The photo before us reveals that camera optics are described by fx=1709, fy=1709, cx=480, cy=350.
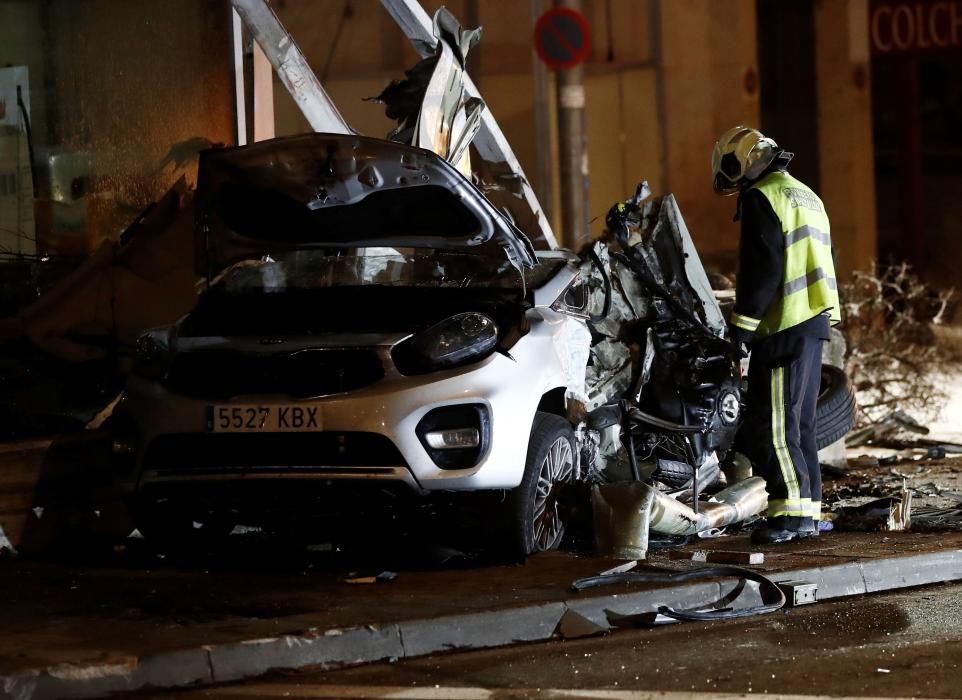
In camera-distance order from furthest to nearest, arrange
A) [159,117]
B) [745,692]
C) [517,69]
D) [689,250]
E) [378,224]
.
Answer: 1. [517,69]
2. [159,117]
3. [689,250]
4. [378,224]
5. [745,692]

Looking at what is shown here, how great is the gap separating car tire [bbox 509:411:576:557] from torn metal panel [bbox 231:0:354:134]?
3.53 m

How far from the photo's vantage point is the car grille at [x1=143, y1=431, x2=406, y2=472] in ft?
21.9

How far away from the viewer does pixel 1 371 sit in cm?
919

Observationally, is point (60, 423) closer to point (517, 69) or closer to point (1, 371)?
point (1, 371)

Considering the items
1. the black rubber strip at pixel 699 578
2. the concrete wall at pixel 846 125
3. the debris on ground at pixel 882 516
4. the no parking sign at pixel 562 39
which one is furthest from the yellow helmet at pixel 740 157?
the concrete wall at pixel 846 125

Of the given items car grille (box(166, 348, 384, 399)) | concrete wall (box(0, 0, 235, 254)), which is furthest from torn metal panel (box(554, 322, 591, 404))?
concrete wall (box(0, 0, 235, 254))

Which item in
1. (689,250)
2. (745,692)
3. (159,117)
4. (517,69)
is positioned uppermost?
(517,69)

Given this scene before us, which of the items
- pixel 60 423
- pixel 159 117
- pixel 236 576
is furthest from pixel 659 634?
pixel 159 117

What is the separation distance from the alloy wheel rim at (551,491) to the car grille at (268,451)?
2.50 feet

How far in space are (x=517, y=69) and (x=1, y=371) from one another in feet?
26.9

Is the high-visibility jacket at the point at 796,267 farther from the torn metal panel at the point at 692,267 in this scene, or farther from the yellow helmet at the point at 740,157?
the torn metal panel at the point at 692,267

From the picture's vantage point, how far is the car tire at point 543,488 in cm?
694

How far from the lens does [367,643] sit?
5641mm

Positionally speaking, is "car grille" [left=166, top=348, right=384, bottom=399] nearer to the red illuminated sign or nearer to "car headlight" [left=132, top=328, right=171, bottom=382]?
"car headlight" [left=132, top=328, right=171, bottom=382]
